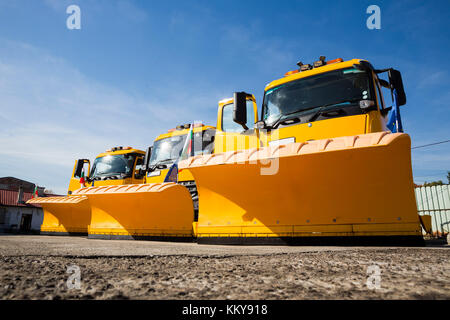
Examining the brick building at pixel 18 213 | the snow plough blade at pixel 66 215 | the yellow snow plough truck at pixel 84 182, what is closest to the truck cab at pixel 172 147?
the yellow snow plough truck at pixel 84 182

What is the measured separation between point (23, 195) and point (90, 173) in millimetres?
24469

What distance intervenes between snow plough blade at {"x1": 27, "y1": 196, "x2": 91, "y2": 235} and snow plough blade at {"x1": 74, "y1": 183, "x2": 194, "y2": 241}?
206 centimetres

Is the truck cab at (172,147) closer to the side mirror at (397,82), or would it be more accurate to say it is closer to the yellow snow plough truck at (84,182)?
the yellow snow plough truck at (84,182)

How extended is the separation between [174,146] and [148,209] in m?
2.51

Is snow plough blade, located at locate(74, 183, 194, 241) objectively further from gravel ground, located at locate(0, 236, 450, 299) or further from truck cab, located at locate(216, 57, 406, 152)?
gravel ground, located at locate(0, 236, 450, 299)

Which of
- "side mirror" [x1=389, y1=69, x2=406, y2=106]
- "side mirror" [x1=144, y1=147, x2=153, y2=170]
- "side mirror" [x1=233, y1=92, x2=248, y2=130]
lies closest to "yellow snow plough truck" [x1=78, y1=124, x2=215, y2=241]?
"side mirror" [x1=144, y1=147, x2=153, y2=170]

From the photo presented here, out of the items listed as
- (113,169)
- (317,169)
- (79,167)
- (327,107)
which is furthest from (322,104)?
(79,167)

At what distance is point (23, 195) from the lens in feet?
91.3

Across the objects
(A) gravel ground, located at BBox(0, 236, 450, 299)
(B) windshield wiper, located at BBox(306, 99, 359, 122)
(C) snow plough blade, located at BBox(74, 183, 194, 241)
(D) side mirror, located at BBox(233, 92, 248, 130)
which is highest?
(D) side mirror, located at BBox(233, 92, 248, 130)

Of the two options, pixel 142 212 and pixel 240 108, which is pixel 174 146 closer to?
pixel 142 212

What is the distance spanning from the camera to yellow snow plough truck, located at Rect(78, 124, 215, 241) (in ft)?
16.2

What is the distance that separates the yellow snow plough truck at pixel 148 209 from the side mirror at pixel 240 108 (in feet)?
5.59

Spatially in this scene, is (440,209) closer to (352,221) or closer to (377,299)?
(352,221)

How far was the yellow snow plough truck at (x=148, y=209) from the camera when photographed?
195 inches
